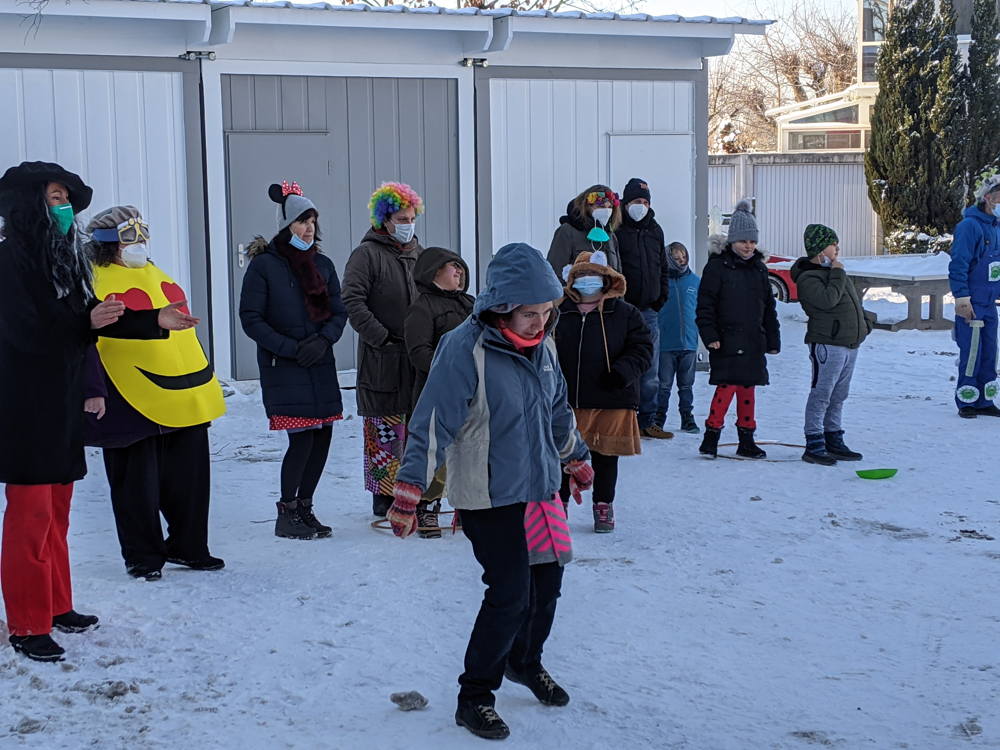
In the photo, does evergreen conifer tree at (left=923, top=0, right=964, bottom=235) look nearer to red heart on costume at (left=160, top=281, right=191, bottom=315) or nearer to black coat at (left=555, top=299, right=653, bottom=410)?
black coat at (left=555, top=299, right=653, bottom=410)

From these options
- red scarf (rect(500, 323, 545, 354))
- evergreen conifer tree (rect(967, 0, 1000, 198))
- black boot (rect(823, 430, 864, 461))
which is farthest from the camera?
evergreen conifer tree (rect(967, 0, 1000, 198))

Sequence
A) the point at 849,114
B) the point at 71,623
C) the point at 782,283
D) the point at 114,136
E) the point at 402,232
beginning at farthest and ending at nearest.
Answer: the point at 849,114 < the point at 782,283 < the point at 114,136 < the point at 402,232 < the point at 71,623

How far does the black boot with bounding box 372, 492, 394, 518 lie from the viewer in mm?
7363

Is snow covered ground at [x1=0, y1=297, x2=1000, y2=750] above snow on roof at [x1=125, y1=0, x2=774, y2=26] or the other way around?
the other way around

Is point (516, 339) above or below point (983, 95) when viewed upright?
below

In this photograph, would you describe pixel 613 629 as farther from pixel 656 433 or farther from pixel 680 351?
pixel 680 351

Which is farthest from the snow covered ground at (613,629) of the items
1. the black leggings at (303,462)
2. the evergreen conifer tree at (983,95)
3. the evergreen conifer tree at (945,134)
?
the evergreen conifer tree at (983,95)

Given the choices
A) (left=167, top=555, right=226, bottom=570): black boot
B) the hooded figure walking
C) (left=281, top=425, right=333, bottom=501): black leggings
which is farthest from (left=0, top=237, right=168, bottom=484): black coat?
(left=281, top=425, right=333, bottom=501): black leggings

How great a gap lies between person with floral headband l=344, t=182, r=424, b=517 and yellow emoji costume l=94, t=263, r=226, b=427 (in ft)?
3.75

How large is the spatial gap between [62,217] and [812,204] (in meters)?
23.5

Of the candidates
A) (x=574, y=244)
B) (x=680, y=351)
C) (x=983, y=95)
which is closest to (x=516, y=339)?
(x=574, y=244)

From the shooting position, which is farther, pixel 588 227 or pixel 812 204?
pixel 812 204

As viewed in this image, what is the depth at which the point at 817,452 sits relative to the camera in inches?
352

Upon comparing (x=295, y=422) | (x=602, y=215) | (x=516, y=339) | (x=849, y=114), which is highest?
(x=849, y=114)
